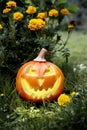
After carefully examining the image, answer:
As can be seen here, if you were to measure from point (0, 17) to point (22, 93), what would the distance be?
1.21 m

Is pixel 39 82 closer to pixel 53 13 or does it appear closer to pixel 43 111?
pixel 43 111

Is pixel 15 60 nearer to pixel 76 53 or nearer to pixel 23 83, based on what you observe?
pixel 23 83

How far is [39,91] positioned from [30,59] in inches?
27.4

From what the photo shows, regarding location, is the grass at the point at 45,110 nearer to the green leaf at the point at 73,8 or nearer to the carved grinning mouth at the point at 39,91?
the carved grinning mouth at the point at 39,91

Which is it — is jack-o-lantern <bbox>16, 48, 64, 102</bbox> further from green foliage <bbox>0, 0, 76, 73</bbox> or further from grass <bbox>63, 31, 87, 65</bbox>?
grass <bbox>63, 31, 87, 65</bbox>

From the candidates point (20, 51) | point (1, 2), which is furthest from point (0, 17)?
point (20, 51)

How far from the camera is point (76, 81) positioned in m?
5.06

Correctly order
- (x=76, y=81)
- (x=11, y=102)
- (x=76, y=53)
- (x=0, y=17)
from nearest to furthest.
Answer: (x=11, y=102) → (x=76, y=81) → (x=0, y=17) → (x=76, y=53)

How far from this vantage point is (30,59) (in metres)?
5.12

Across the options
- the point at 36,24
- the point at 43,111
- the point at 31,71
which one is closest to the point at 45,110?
the point at 43,111

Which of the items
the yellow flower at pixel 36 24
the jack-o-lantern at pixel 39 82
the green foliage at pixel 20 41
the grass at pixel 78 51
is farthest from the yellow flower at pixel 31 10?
the grass at pixel 78 51

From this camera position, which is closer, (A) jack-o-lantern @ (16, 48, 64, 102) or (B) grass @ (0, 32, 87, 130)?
(B) grass @ (0, 32, 87, 130)

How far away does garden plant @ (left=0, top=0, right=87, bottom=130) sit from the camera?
3.57 meters

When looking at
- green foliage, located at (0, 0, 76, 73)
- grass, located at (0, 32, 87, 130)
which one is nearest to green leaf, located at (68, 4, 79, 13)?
green foliage, located at (0, 0, 76, 73)
